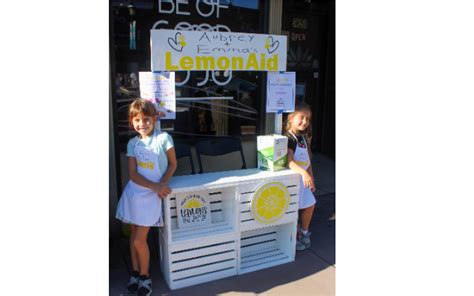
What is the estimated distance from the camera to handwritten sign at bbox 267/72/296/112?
3.41 m

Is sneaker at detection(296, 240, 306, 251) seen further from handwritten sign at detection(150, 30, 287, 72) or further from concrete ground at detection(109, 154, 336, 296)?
handwritten sign at detection(150, 30, 287, 72)

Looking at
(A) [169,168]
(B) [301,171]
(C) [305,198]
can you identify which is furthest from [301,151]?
(A) [169,168]

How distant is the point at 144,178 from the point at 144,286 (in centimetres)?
87

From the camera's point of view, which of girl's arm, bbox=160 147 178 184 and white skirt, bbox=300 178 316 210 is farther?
white skirt, bbox=300 178 316 210

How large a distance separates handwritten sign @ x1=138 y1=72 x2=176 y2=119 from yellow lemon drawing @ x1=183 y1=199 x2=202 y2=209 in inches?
28.8

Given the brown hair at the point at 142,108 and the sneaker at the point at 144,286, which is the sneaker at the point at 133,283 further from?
the brown hair at the point at 142,108

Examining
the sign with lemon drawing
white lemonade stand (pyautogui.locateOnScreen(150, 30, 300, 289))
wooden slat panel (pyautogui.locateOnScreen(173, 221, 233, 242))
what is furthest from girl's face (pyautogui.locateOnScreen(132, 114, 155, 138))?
wooden slat panel (pyautogui.locateOnScreen(173, 221, 233, 242))

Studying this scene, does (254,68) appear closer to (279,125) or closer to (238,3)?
(279,125)

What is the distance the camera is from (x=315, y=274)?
3.27 m

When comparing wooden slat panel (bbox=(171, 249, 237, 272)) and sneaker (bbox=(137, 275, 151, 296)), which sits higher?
wooden slat panel (bbox=(171, 249, 237, 272))

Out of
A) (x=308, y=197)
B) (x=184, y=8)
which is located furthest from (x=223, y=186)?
(x=184, y=8)

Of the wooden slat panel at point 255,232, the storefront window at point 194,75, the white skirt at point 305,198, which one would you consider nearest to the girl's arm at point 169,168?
the wooden slat panel at point 255,232

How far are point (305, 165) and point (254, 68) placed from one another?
105 centimetres

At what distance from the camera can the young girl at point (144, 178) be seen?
9.21 ft
